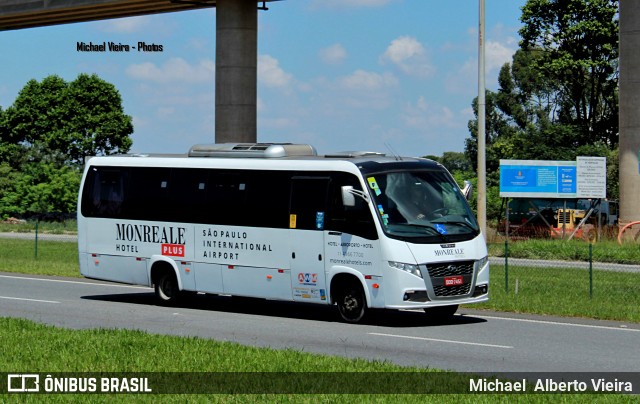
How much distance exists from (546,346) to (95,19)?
45055 millimetres

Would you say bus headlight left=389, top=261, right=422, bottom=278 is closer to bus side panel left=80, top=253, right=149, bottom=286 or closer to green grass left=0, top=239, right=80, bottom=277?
bus side panel left=80, top=253, right=149, bottom=286

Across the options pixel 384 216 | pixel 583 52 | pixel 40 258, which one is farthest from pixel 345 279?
pixel 583 52

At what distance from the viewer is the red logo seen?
22328 mm

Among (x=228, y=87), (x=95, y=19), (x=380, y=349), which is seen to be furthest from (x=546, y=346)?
(x=95, y=19)

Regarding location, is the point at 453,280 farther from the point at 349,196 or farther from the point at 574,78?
the point at 574,78

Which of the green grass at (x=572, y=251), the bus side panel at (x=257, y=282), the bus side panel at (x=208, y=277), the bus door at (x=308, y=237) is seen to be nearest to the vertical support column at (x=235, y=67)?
the green grass at (x=572, y=251)

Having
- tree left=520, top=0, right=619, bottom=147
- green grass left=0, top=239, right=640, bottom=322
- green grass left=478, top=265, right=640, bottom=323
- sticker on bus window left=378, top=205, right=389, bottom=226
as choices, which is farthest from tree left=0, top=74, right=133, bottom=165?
sticker on bus window left=378, top=205, right=389, bottom=226

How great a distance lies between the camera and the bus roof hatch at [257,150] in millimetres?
21438

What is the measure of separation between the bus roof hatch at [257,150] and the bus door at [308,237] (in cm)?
111

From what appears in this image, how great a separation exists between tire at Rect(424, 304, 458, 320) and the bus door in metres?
2.07

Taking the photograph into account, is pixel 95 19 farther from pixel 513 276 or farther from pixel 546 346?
pixel 546 346

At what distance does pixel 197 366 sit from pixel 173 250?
9.14 meters

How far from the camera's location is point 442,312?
2058cm

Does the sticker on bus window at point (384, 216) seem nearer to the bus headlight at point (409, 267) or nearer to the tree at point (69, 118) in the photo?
the bus headlight at point (409, 267)
